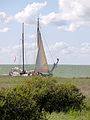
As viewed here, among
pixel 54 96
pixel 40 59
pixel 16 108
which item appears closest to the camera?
pixel 16 108

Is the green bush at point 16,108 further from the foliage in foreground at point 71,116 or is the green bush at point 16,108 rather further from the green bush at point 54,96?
the green bush at point 54,96

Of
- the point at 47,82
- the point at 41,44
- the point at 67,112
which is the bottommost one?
the point at 67,112

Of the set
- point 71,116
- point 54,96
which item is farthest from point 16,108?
point 54,96

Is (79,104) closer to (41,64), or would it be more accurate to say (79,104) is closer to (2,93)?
(2,93)

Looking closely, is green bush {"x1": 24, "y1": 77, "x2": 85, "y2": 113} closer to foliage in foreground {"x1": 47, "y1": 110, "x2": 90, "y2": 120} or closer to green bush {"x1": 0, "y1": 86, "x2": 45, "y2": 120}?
foliage in foreground {"x1": 47, "y1": 110, "x2": 90, "y2": 120}

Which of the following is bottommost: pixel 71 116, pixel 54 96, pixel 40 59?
pixel 71 116

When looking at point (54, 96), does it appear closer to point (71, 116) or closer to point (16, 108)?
point (71, 116)

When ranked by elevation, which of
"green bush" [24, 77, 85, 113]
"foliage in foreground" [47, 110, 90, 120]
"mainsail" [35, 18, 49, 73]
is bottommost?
"foliage in foreground" [47, 110, 90, 120]

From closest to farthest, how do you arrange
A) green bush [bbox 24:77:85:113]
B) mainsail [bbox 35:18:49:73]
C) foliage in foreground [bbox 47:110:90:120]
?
foliage in foreground [bbox 47:110:90:120]
green bush [bbox 24:77:85:113]
mainsail [bbox 35:18:49:73]

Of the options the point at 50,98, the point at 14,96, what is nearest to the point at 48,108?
the point at 50,98

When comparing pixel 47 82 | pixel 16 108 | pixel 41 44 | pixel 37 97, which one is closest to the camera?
pixel 16 108

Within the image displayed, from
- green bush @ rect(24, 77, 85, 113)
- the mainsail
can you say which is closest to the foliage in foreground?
green bush @ rect(24, 77, 85, 113)

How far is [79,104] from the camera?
16.9 m

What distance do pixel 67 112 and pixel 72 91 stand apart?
4.81 feet
